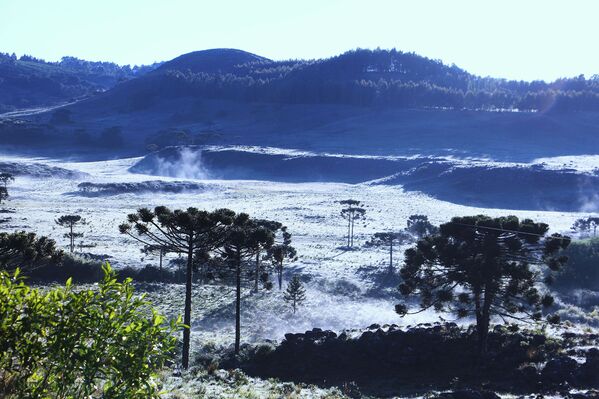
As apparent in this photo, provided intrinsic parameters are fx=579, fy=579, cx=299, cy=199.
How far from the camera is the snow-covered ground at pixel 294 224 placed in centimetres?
4468

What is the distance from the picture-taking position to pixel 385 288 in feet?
182

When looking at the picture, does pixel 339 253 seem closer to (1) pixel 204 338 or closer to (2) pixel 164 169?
(1) pixel 204 338

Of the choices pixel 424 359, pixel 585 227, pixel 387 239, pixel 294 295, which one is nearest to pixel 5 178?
pixel 387 239

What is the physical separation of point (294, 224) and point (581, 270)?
136 ft

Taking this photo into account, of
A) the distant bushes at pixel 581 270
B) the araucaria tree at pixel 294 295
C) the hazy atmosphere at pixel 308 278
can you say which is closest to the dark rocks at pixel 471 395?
the hazy atmosphere at pixel 308 278

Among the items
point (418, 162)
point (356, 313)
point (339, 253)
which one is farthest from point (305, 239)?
point (418, 162)

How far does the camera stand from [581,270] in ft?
200

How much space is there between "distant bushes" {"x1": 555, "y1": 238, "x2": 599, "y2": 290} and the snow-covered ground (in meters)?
17.8

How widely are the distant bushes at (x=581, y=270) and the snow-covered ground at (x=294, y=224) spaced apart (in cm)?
1781

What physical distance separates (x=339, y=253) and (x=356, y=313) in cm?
2359

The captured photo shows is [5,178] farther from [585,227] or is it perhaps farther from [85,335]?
[85,335]

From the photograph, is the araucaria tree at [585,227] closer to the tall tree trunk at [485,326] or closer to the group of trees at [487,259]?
the group of trees at [487,259]

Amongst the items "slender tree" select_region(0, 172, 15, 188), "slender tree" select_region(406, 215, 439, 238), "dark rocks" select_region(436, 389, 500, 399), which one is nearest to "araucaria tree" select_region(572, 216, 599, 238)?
"slender tree" select_region(406, 215, 439, 238)

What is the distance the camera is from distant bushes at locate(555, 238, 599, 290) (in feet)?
197
